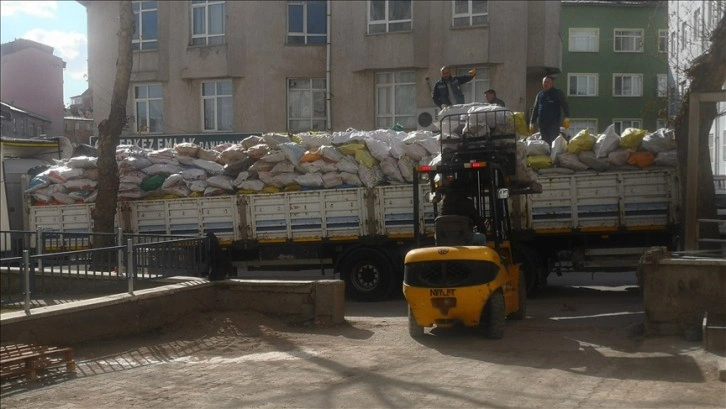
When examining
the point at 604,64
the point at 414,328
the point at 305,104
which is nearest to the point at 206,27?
the point at 305,104

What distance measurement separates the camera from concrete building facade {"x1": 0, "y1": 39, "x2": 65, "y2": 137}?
38.0 metres

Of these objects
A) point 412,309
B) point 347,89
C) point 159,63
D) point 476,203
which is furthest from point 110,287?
point 159,63

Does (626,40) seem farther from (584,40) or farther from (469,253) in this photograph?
(469,253)

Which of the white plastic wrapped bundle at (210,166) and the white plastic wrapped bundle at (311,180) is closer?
the white plastic wrapped bundle at (311,180)

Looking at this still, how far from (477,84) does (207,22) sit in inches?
361

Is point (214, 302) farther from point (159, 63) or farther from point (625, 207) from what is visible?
point (159, 63)

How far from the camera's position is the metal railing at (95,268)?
1045 cm

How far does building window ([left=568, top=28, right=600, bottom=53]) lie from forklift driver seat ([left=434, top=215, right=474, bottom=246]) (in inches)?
1637

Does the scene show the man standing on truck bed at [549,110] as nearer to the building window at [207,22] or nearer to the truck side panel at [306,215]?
the truck side panel at [306,215]

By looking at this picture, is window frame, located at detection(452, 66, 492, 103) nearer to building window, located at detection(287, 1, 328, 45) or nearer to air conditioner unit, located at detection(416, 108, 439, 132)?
air conditioner unit, located at detection(416, 108, 439, 132)

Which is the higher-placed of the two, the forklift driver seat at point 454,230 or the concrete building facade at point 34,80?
the concrete building facade at point 34,80

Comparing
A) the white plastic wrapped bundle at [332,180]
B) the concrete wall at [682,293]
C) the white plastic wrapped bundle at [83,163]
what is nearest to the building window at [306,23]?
the white plastic wrapped bundle at [83,163]

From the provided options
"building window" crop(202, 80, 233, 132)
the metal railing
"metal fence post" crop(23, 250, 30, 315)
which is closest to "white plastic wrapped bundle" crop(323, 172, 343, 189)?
the metal railing

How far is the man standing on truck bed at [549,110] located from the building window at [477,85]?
33.8 feet
